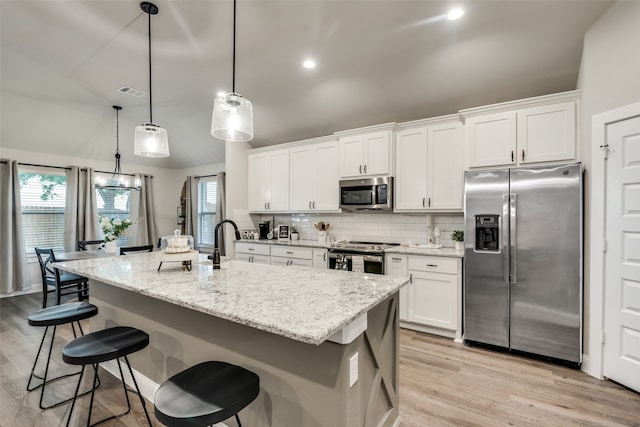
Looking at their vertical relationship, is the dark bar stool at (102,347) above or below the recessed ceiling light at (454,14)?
below

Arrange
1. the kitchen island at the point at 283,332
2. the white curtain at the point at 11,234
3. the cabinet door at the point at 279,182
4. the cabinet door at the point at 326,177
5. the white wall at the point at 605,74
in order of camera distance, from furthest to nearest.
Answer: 1. the cabinet door at the point at 279,182
2. the white curtain at the point at 11,234
3. the cabinet door at the point at 326,177
4. the white wall at the point at 605,74
5. the kitchen island at the point at 283,332

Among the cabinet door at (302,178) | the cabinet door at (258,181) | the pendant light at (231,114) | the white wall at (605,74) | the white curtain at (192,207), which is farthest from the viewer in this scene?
the white curtain at (192,207)

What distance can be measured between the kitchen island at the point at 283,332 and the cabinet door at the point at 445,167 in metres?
2.00

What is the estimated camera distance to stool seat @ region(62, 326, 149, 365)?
1.58m

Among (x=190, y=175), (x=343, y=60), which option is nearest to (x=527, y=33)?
(x=343, y=60)

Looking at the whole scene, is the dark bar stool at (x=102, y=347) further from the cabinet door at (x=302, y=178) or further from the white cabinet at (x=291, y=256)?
the cabinet door at (x=302, y=178)

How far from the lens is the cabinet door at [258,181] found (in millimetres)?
5121

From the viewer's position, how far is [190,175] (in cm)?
684

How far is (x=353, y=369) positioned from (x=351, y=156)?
10.4 feet

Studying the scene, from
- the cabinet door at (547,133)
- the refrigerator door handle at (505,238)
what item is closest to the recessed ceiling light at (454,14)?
the cabinet door at (547,133)

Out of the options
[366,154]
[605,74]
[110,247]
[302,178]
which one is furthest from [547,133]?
[110,247]

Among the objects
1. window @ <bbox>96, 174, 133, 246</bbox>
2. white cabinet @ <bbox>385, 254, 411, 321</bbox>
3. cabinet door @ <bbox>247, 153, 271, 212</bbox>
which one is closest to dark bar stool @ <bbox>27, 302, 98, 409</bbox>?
white cabinet @ <bbox>385, 254, 411, 321</bbox>

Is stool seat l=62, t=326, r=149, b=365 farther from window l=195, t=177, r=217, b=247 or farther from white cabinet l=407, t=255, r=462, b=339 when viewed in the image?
window l=195, t=177, r=217, b=247

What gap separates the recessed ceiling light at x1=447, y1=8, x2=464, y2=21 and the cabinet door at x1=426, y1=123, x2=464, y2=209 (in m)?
1.23
